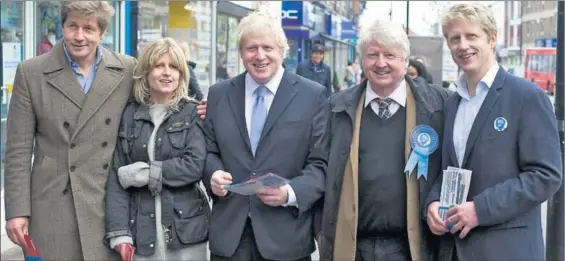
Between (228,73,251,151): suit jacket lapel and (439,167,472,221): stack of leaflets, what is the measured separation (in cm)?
92

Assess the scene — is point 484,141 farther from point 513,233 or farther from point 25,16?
point 25,16

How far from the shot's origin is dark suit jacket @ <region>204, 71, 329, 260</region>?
3.75m

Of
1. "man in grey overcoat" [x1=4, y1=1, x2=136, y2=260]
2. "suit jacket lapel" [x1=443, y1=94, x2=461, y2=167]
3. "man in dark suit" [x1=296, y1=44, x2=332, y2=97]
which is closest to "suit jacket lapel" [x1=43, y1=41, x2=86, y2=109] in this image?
"man in grey overcoat" [x1=4, y1=1, x2=136, y2=260]

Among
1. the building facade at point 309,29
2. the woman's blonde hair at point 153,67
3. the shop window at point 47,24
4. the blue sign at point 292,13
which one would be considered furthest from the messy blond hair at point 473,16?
the blue sign at point 292,13

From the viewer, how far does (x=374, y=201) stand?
3.63m

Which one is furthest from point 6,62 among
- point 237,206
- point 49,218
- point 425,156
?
point 425,156

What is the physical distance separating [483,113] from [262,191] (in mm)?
994

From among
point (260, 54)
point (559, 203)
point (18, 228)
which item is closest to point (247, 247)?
point (260, 54)

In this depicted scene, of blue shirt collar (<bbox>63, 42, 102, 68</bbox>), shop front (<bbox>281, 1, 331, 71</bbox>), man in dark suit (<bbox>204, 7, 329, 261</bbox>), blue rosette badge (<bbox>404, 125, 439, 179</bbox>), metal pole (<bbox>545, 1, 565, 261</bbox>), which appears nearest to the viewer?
blue rosette badge (<bbox>404, 125, 439, 179</bbox>)

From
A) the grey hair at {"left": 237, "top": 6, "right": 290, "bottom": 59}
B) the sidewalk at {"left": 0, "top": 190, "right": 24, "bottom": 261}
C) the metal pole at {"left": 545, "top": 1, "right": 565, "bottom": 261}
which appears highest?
the grey hair at {"left": 237, "top": 6, "right": 290, "bottom": 59}

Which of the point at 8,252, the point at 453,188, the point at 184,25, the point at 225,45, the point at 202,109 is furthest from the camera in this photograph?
the point at 225,45

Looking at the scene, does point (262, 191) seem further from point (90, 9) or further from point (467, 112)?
point (90, 9)

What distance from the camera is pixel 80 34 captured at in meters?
3.90

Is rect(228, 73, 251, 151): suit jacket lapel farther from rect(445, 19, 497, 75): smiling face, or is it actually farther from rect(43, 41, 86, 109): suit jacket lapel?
rect(445, 19, 497, 75): smiling face
